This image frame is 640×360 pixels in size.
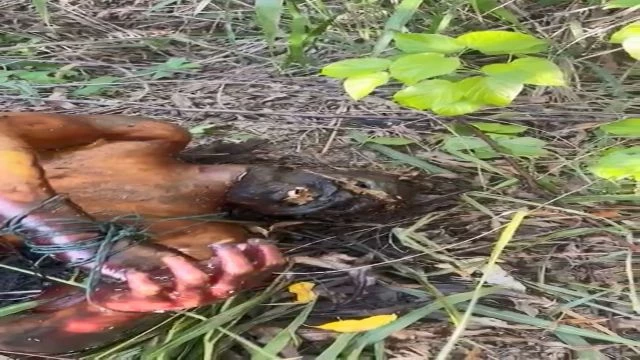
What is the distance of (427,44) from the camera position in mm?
944

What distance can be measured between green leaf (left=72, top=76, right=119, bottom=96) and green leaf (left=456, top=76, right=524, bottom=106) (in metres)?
0.96

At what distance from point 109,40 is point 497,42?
3.92 feet

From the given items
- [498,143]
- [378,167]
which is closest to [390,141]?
[378,167]

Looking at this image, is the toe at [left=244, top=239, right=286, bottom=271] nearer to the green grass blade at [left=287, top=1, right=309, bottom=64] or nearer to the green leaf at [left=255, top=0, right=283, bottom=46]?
the green leaf at [left=255, top=0, right=283, bottom=46]

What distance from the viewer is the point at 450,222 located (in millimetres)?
1104

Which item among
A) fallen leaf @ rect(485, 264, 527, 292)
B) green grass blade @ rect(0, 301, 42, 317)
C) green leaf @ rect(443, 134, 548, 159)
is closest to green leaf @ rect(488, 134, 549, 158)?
green leaf @ rect(443, 134, 548, 159)

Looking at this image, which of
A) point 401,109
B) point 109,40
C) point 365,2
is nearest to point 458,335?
point 401,109

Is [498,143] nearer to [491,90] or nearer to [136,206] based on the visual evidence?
[491,90]

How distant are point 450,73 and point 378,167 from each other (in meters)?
0.37

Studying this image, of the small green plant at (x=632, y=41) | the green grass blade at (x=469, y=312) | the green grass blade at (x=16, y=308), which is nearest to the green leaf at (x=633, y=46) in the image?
the small green plant at (x=632, y=41)

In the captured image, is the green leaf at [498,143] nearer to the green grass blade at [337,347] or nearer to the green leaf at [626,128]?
the green leaf at [626,128]

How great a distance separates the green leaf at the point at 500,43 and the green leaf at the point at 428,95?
5 cm

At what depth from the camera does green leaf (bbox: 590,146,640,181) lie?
0.79 meters

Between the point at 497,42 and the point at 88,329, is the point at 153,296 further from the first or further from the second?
→ the point at 497,42
